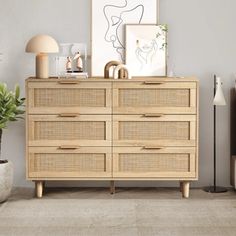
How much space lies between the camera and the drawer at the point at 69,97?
5301mm

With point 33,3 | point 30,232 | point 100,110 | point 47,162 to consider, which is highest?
point 33,3

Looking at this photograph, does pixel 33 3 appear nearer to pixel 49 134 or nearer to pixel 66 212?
pixel 49 134

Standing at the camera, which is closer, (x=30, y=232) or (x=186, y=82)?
(x=30, y=232)

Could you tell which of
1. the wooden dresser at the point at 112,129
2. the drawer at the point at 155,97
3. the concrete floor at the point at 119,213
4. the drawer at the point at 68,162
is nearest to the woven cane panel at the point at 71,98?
the wooden dresser at the point at 112,129

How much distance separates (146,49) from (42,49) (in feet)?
3.06

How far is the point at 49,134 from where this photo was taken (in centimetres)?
534

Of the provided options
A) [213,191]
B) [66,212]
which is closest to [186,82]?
[213,191]

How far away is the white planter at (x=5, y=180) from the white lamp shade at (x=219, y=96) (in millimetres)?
1769

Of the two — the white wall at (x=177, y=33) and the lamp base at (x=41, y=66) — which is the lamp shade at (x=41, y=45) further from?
the white wall at (x=177, y=33)

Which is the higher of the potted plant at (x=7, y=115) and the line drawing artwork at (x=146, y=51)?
the line drawing artwork at (x=146, y=51)

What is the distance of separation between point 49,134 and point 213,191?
1.46 meters

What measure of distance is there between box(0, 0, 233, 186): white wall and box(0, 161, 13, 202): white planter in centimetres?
83

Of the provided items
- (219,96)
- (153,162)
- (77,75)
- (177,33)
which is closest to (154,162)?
(153,162)

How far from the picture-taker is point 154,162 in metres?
5.37
